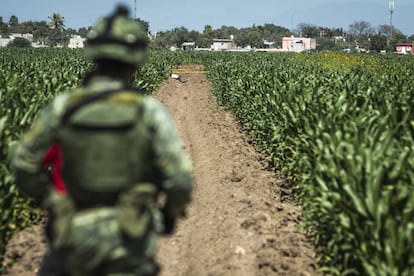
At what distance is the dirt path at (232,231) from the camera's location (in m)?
5.32

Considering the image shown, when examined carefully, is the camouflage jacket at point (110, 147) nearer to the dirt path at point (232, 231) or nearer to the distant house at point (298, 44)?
the dirt path at point (232, 231)

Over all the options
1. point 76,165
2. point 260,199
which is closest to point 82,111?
point 76,165

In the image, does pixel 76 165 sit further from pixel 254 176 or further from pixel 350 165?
pixel 254 176

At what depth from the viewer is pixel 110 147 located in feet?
7.79

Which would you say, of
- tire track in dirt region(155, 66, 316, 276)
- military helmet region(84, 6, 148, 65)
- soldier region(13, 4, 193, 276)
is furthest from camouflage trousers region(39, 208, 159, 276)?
tire track in dirt region(155, 66, 316, 276)

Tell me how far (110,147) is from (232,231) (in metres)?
4.17

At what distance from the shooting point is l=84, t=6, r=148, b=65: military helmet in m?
2.49

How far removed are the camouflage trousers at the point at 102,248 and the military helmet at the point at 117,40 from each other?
0.81 m

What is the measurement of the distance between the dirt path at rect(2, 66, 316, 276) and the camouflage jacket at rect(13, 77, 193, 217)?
2899mm

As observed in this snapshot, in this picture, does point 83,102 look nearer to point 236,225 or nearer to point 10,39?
point 236,225

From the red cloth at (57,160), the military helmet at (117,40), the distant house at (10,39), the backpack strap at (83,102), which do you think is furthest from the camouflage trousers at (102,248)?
the distant house at (10,39)

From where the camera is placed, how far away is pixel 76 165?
241 cm

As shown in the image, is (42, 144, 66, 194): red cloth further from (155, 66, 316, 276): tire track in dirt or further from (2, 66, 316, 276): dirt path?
(155, 66, 316, 276): tire track in dirt

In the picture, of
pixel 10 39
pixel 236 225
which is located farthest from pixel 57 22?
A: pixel 236 225
